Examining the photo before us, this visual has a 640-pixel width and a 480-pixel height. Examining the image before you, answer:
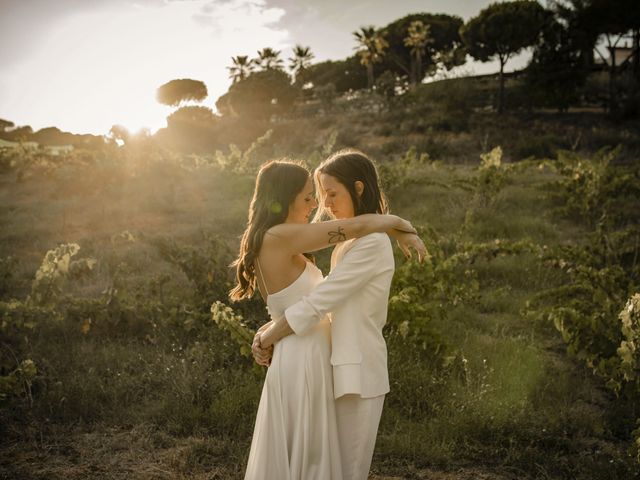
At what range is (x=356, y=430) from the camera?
258cm

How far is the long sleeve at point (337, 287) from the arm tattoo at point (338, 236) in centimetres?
8

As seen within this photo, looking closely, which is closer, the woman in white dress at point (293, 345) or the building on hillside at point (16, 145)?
the woman in white dress at point (293, 345)

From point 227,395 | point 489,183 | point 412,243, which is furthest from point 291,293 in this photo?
point 489,183

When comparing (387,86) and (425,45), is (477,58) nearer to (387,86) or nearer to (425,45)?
(387,86)

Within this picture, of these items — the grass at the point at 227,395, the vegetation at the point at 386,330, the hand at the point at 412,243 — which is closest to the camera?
the hand at the point at 412,243

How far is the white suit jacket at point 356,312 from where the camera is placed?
7.94 ft

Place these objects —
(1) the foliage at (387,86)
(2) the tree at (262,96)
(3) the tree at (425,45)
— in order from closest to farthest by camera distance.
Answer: (1) the foliage at (387,86) < (2) the tree at (262,96) < (3) the tree at (425,45)

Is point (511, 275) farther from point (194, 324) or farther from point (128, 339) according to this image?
point (128, 339)

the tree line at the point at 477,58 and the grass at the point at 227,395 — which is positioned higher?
the tree line at the point at 477,58

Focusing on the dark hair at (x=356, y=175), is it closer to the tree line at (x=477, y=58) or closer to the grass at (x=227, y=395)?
the grass at (x=227, y=395)

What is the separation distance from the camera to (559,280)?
7266 mm

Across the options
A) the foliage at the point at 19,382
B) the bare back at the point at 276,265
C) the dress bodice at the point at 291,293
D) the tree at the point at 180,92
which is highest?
the tree at the point at 180,92

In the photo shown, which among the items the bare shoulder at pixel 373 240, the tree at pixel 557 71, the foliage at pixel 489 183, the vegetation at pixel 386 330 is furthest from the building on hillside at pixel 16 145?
the tree at pixel 557 71

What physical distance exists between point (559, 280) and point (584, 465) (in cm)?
387
